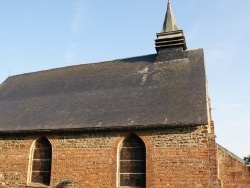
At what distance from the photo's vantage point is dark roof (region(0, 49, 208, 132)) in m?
11.7

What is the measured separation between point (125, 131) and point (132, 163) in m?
1.24

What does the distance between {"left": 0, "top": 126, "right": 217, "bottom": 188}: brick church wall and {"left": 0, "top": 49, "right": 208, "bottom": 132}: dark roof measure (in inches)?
19.5

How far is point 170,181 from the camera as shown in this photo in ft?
34.6

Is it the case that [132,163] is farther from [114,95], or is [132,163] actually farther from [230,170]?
[230,170]

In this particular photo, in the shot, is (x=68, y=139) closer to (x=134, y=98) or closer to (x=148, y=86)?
(x=134, y=98)

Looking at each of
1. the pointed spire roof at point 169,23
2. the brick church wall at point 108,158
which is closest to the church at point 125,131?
the brick church wall at point 108,158

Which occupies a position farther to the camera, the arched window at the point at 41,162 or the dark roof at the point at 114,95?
the arched window at the point at 41,162

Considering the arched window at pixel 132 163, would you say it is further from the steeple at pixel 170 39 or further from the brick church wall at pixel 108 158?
the steeple at pixel 170 39

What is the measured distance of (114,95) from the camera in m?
13.7

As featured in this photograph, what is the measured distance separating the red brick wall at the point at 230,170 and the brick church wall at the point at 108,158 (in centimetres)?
288

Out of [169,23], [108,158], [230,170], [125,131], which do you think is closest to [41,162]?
[108,158]

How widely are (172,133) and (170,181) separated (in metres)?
1.70

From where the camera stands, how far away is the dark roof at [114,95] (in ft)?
38.4

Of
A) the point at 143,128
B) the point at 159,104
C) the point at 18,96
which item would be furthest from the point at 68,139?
the point at 18,96
